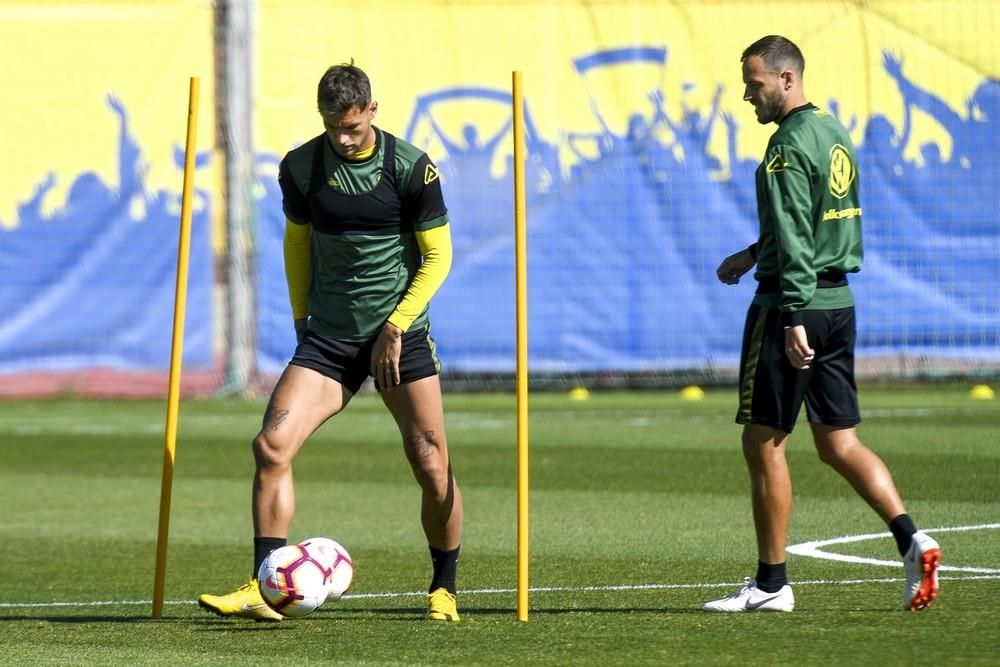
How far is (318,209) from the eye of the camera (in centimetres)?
796

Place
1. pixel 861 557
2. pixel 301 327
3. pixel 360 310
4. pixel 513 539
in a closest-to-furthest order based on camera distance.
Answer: pixel 360 310, pixel 301 327, pixel 861 557, pixel 513 539

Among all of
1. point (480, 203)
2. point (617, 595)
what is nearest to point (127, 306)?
point (480, 203)

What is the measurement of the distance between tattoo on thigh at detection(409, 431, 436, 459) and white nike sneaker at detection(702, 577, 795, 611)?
4.16 ft

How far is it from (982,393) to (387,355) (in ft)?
43.5

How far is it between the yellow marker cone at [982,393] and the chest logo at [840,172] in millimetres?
12233

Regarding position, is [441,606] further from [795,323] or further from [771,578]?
[795,323]

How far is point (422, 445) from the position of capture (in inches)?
315

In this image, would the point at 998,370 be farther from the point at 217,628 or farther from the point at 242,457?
the point at 217,628

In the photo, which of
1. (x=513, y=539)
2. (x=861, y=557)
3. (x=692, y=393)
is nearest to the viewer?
(x=861, y=557)

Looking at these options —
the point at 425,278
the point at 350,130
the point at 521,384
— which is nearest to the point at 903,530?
the point at 521,384

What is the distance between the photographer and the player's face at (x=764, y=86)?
7.71 meters

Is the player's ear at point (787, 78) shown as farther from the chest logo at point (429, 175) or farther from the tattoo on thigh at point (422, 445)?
the tattoo on thigh at point (422, 445)

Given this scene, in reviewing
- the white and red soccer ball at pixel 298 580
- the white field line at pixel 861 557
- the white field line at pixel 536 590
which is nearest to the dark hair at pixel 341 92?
the white and red soccer ball at pixel 298 580

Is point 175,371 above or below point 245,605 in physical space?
above
